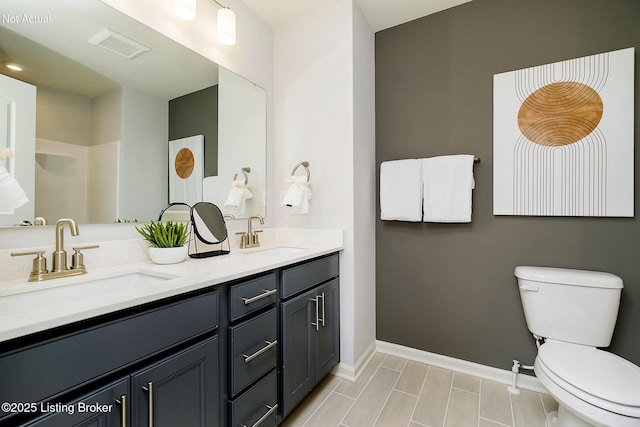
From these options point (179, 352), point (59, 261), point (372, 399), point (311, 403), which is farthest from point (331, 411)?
point (59, 261)

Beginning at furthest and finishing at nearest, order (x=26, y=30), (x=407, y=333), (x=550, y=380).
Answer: (x=407, y=333), (x=550, y=380), (x=26, y=30)

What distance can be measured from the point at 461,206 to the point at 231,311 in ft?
4.92

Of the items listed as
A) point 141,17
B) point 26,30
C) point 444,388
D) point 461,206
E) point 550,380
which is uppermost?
point 141,17

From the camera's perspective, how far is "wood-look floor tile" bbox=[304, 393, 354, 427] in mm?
1444

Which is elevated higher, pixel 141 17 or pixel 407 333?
pixel 141 17

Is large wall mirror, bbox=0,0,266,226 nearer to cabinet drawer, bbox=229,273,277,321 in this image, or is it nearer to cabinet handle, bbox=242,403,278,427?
cabinet drawer, bbox=229,273,277,321

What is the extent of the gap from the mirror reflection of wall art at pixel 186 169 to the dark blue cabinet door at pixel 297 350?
31.4 inches

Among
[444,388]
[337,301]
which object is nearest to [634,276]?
[444,388]

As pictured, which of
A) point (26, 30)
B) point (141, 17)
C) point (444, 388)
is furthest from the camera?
point (444, 388)

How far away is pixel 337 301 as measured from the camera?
1838 millimetres

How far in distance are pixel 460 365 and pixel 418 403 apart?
0.50m

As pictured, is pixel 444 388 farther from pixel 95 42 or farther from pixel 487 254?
pixel 95 42

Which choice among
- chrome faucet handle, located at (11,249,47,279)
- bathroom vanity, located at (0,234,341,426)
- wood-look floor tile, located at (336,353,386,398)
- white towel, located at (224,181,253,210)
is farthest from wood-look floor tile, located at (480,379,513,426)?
chrome faucet handle, located at (11,249,47,279)

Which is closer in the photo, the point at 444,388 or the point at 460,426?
the point at 460,426
